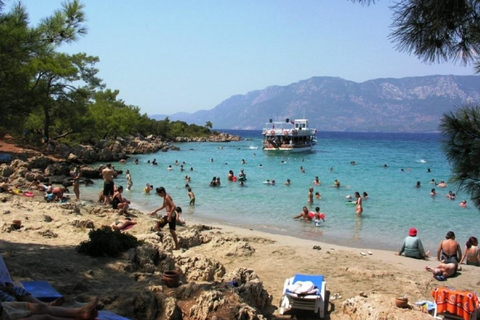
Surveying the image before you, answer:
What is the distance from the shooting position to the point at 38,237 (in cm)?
931

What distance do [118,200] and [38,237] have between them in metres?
5.79

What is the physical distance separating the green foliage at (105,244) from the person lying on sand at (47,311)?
11.9ft

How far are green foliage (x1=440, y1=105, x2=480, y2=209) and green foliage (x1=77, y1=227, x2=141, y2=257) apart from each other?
5.64 metres

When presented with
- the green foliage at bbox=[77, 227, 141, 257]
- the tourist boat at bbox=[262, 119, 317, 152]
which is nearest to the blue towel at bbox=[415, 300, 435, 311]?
the green foliage at bbox=[77, 227, 141, 257]

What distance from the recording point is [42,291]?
5137 millimetres

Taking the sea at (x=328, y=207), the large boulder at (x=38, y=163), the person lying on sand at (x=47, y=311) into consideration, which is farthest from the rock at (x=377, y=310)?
the large boulder at (x=38, y=163)

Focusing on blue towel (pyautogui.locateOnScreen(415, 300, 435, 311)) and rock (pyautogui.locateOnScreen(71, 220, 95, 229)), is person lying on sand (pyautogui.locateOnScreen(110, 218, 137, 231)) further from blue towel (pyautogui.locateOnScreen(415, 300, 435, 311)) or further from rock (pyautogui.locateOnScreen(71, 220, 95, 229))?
blue towel (pyautogui.locateOnScreen(415, 300, 435, 311))

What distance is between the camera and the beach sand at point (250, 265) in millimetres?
6324

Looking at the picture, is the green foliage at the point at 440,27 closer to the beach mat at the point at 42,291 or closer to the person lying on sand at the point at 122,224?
the beach mat at the point at 42,291

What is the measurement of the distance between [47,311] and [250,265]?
5692 mm

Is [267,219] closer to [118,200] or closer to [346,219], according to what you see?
[346,219]

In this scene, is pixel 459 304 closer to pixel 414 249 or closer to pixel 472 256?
pixel 414 249

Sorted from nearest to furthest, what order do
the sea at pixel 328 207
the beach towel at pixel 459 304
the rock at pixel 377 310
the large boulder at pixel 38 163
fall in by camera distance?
the rock at pixel 377 310
the beach towel at pixel 459 304
the sea at pixel 328 207
the large boulder at pixel 38 163

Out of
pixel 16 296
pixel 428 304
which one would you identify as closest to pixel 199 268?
pixel 16 296
